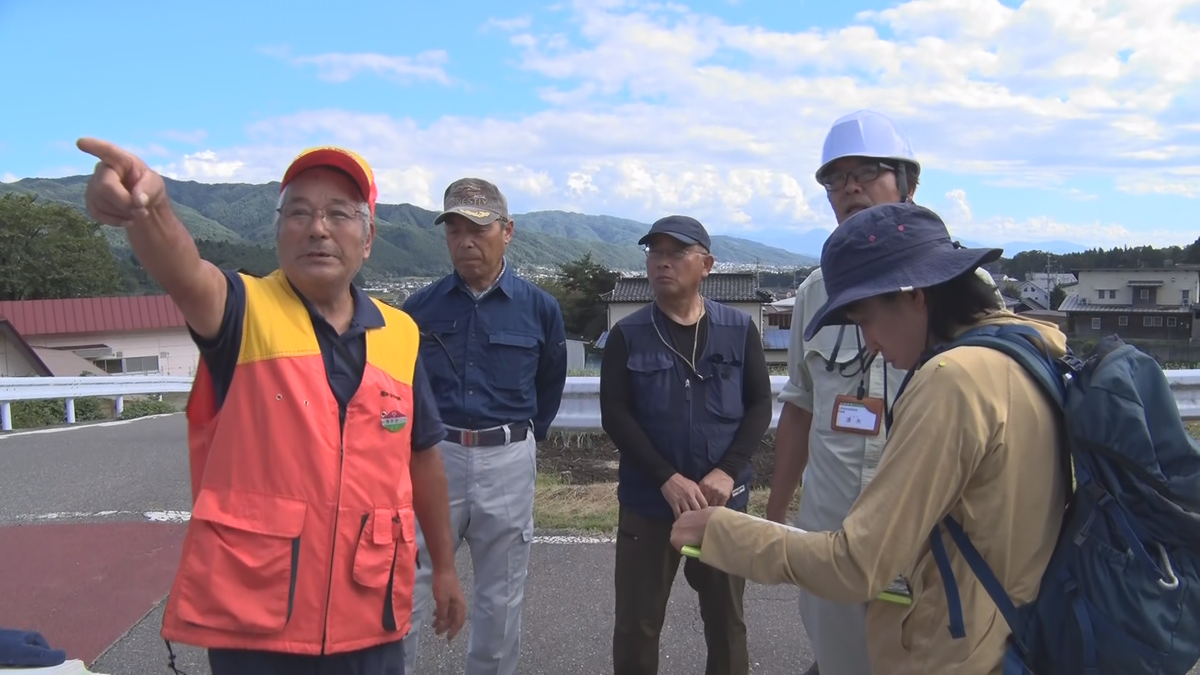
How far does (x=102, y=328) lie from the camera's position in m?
38.4

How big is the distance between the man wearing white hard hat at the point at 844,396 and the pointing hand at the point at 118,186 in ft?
6.61

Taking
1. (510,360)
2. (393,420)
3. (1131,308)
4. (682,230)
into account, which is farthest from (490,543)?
(1131,308)

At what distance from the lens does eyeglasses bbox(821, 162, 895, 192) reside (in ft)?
8.39

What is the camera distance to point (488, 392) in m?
3.13

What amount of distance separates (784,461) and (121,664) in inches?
118

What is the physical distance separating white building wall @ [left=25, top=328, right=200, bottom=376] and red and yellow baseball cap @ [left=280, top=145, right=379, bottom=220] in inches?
1586

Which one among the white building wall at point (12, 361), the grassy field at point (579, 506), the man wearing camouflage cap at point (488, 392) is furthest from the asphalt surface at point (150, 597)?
the white building wall at point (12, 361)

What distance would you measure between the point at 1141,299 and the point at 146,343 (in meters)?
44.2

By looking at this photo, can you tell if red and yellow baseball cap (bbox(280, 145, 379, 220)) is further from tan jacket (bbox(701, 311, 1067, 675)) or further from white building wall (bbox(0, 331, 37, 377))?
white building wall (bbox(0, 331, 37, 377))

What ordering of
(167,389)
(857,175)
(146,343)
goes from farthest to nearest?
1. (146,343)
2. (167,389)
3. (857,175)

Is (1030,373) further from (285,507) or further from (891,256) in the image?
(285,507)

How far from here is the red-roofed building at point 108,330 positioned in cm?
3703

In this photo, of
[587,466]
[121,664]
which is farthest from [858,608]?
[587,466]

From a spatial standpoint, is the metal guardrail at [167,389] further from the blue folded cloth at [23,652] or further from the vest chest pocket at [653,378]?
the blue folded cloth at [23,652]
